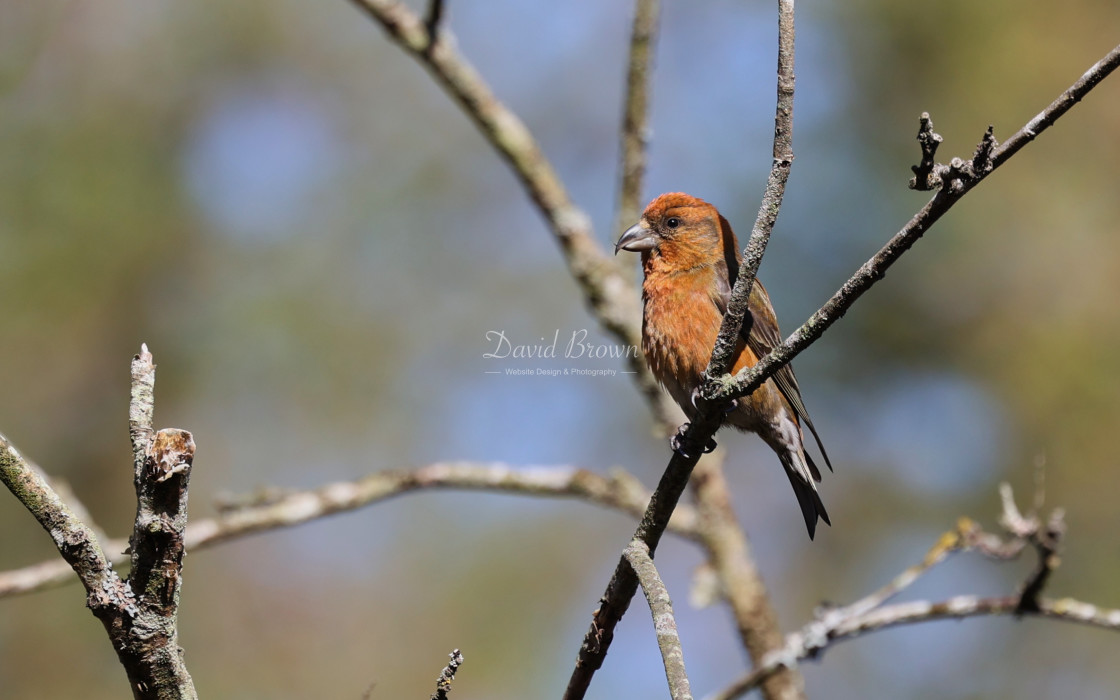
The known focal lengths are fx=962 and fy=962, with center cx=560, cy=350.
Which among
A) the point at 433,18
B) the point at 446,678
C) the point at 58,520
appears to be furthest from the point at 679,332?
the point at 58,520

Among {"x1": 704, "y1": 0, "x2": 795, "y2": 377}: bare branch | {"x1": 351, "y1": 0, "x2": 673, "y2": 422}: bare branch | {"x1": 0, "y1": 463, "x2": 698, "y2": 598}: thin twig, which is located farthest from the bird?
{"x1": 704, "y1": 0, "x2": 795, "y2": 377}: bare branch

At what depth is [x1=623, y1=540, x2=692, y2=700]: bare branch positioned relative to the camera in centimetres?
207

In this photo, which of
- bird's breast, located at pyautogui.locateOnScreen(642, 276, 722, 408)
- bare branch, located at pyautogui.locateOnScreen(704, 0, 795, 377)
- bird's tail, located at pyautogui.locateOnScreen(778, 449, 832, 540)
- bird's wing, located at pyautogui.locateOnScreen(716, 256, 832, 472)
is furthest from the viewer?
bird's wing, located at pyautogui.locateOnScreen(716, 256, 832, 472)

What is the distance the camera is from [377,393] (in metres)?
11.1

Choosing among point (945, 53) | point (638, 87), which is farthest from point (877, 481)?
point (638, 87)

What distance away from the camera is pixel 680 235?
5094mm

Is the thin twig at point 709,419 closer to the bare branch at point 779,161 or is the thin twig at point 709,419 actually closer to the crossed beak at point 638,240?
the bare branch at point 779,161

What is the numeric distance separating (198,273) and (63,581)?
25.0 ft

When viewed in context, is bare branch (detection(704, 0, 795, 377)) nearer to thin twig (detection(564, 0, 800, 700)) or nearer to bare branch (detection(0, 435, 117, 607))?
thin twig (detection(564, 0, 800, 700))

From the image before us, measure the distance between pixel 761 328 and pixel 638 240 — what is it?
0.84 metres

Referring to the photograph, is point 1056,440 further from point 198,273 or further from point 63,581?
point 198,273

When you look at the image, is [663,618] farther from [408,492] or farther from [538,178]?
[538,178]

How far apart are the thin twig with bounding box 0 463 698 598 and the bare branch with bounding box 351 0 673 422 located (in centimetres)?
Answer: 59

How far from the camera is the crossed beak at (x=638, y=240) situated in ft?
16.9
